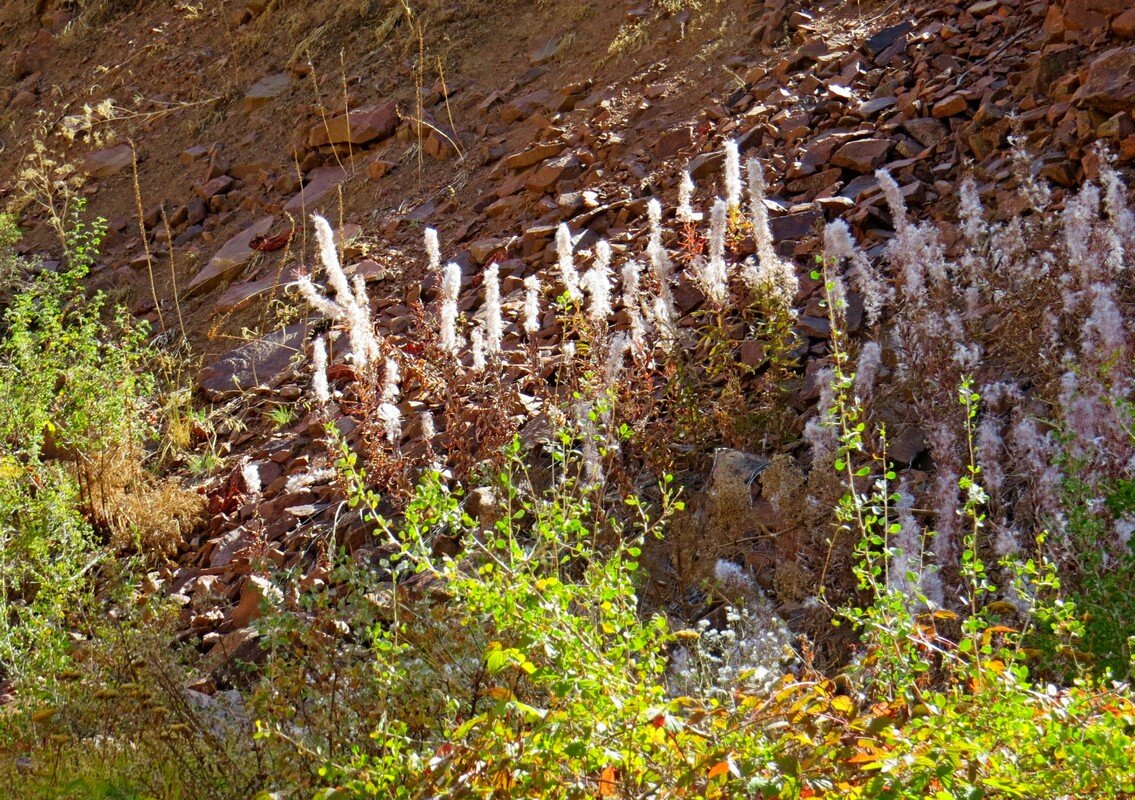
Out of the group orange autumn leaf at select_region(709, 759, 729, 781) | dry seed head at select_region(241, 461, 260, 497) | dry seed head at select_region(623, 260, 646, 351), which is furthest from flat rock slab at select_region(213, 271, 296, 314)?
orange autumn leaf at select_region(709, 759, 729, 781)

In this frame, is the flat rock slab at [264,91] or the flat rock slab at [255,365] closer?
the flat rock slab at [255,365]

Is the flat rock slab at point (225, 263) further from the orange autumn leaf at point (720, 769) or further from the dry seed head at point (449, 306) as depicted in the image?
the orange autumn leaf at point (720, 769)

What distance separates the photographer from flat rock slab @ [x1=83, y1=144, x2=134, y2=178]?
34.7 feet

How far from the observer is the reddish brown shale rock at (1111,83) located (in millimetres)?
5484

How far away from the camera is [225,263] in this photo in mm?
8477

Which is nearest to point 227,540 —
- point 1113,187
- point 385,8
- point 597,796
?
point 597,796

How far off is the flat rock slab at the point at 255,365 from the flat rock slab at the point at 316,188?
1.79m

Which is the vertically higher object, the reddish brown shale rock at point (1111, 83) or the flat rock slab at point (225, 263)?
the flat rock slab at point (225, 263)

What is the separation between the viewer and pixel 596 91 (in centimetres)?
820

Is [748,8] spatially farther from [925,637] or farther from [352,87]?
[925,637]

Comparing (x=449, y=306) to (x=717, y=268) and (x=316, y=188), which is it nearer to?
(x=717, y=268)

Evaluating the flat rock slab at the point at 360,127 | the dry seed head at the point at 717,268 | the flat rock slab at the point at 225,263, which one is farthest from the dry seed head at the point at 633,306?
the flat rock slab at the point at 360,127

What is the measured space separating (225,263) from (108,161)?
300 centimetres

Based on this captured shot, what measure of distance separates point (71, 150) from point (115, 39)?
6.45ft
